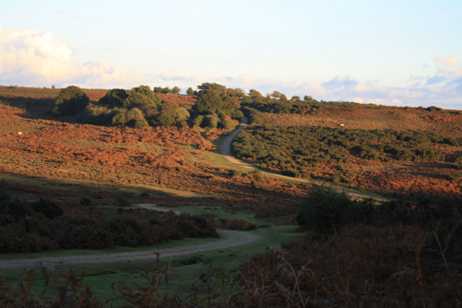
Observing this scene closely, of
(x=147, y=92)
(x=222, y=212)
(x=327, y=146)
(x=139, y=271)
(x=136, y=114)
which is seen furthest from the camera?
(x=147, y=92)

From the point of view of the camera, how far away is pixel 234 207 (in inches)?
1235

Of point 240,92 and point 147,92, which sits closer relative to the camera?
point 147,92

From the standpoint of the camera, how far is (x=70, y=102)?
79188 millimetres

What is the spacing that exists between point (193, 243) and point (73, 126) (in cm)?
5416

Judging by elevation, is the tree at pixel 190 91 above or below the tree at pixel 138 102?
above

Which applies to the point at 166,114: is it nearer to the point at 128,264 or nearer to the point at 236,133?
the point at 236,133

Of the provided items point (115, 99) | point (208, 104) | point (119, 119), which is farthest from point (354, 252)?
point (115, 99)

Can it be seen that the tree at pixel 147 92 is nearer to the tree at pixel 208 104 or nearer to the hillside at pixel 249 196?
the hillside at pixel 249 196

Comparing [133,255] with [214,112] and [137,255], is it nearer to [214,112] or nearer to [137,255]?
[137,255]

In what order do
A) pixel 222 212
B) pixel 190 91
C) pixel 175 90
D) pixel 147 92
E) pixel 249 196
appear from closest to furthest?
pixel 222 212 → pixel 249 196 → pixel 147 92 → pixel 175 90 → pixel 190 91

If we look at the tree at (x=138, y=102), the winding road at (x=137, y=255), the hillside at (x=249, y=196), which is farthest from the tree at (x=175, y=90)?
the winding road at (x=137, y=255)

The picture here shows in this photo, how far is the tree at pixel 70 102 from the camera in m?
78.2

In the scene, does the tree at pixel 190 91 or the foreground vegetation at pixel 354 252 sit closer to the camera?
the foreground vegetation at pixel 354 252

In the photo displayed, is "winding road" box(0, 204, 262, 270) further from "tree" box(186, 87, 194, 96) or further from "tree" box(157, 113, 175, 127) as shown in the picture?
"tree" box(186, 87, 194, 96)
